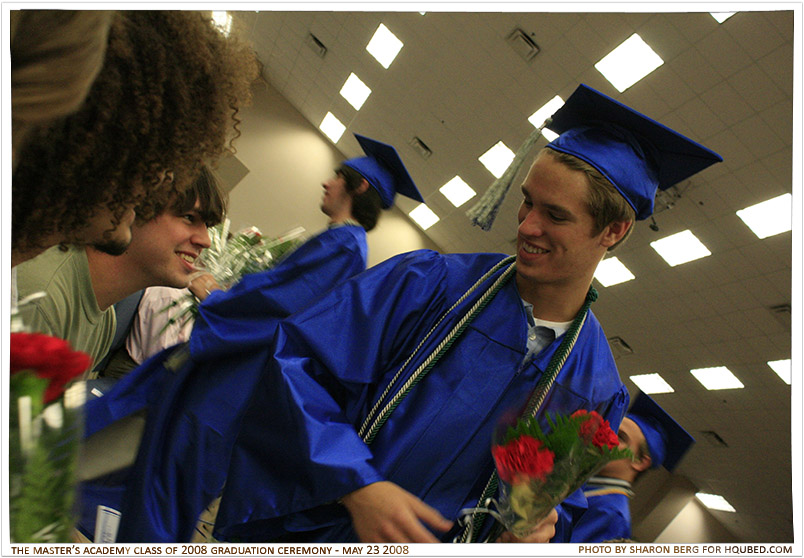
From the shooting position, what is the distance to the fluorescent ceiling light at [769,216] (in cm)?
550

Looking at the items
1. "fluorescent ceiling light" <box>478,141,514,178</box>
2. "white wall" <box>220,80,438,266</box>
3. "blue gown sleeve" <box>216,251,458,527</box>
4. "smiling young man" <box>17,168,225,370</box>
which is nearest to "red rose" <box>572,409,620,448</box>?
"blue gown sleeve" <box>216,251,458,527</box>

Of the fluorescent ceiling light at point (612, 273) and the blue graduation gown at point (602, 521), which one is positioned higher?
the fluorescent ceiling light at point (612, 273)

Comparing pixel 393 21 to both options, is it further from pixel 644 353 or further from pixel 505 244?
pixel 644 353

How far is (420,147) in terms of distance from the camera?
7531mm

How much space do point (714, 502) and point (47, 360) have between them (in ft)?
46.1

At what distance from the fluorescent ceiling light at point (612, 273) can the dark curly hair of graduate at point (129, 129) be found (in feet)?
23.5

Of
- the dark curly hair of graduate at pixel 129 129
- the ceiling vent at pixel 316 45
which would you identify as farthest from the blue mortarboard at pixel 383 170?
the ceiling vent at pixel 316 45

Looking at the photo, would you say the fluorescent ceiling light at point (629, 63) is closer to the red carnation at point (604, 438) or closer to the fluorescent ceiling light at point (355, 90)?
the fluorescent ceiling light at point (355, 90)

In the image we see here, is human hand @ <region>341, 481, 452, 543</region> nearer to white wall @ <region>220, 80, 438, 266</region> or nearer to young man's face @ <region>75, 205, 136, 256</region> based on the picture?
young man's face @ <region>75, 205, 136, 256</region>

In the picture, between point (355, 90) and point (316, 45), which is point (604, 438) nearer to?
point (316, 45)

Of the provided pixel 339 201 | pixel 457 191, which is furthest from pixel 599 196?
pixel 457 191

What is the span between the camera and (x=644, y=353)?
852cm

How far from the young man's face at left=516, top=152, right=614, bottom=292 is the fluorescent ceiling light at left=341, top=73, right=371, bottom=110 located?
6.33m
